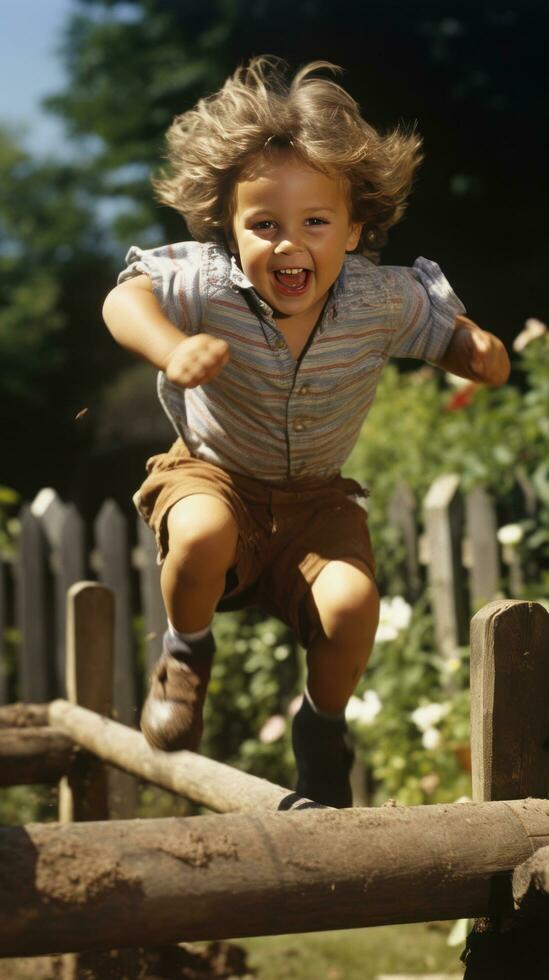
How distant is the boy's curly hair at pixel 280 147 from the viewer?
88.4 inches

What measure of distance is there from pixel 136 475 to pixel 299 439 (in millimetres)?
10995

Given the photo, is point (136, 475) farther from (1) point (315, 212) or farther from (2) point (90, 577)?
(1) point (315, 212)

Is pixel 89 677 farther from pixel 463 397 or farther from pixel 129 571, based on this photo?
pixel 129 571

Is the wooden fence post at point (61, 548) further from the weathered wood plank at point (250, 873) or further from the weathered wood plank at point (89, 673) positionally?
the weathered wood plank at point (250, 873)

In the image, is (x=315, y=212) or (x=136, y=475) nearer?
(x=315, y=212)

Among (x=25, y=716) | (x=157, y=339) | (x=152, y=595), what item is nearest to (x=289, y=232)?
(x=157, y=339)

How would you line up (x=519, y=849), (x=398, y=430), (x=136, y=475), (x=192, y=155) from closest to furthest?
(x=519, y=849) → (x=192, y=155) → (x=398, y=430) → (x=136, y=475)

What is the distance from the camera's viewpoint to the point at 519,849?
184cm

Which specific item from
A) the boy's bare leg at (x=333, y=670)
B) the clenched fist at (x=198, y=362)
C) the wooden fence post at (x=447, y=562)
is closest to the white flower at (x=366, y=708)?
the wooden fence post at (x=447, y=562)

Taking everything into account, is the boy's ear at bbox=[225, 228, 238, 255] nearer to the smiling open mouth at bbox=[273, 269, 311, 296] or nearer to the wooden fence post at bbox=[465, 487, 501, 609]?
the smiling open mouth at bbox=[273, 269, 311, 296]

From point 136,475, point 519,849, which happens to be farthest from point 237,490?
point 136,475

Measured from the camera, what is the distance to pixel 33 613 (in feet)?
20.3

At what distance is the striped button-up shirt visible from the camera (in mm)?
2273

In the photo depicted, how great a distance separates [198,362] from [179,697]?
2.39 feet
